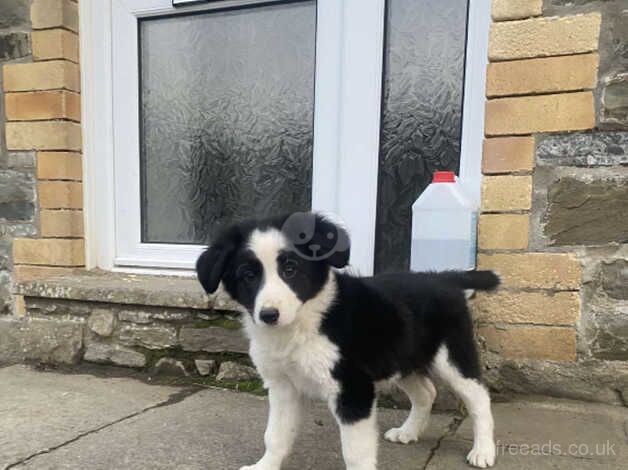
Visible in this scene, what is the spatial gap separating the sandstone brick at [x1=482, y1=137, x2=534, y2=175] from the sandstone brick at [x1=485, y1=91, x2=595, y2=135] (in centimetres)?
4

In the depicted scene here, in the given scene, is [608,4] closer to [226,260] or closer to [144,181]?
[226,260]

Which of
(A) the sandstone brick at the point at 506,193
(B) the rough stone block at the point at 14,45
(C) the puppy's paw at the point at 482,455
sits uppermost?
(B) the rough stone block at the point at 14,45

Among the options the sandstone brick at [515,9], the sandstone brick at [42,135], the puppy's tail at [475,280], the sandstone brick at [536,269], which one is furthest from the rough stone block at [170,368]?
the sandstone brick at [515,9]

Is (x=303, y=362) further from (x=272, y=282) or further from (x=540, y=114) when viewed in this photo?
(x=540, y=114)

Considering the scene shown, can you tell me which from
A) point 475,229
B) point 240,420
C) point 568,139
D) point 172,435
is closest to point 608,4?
point 568,139

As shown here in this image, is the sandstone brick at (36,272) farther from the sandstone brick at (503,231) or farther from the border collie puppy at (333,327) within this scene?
the sandstone brick at (503,231)

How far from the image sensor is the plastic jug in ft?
8.71

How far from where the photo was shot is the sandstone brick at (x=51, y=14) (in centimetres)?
334

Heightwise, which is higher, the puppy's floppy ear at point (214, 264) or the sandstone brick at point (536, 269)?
the puppy's floppy ear at point (214, 264)

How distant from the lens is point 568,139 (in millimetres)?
2508

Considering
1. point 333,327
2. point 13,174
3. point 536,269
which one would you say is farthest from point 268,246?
point 13,174

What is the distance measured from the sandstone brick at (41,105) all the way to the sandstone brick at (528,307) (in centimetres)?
284

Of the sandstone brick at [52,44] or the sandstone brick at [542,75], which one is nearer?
the sandstone brick at [542,75]

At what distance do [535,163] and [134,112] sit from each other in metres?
2.66
